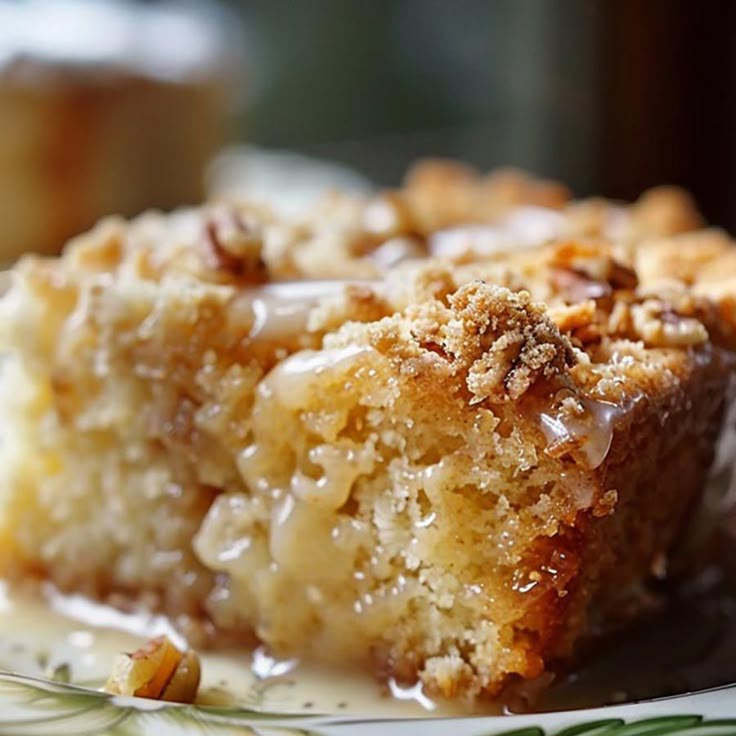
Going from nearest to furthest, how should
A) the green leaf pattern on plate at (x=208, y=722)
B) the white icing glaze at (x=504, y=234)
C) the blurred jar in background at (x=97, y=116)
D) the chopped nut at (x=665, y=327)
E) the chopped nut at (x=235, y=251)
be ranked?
1. the green leaf pattern on plate at (x=208, y=722)
2. the chopped nut at (x=665, y=327)
3. the chopped nut at (x=235, y=251)
4. the white icing glaze at (x=504, y=234)
5. the blurred jar in background at (x=97, y=116)

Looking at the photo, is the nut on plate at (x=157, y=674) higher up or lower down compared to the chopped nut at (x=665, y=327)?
lower down

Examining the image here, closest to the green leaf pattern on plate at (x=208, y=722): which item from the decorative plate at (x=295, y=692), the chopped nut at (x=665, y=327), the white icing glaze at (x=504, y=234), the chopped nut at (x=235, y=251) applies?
the decorative plate at (x=295, y=692)

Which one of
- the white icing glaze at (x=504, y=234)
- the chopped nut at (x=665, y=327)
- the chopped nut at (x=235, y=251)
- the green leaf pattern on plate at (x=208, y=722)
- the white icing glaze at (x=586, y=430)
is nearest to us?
the green leaf pattern on plate at (x=208, y=722)

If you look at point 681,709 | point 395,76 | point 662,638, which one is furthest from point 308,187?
point 681,709

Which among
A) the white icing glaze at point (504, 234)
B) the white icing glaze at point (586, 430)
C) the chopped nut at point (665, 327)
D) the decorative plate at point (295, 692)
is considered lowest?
the decorative plate at point (295, 692)

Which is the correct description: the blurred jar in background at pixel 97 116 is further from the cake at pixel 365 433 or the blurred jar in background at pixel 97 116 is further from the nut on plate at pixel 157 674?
the nut on plate at pixel 157 674

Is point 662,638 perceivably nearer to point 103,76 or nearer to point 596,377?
point 596,377

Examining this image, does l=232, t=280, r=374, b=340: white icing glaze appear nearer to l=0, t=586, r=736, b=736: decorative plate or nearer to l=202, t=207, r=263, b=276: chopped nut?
l=202, t=207, r=263, b=276: chopped nut

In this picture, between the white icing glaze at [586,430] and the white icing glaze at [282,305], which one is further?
the white icing glaze at [282,305]
